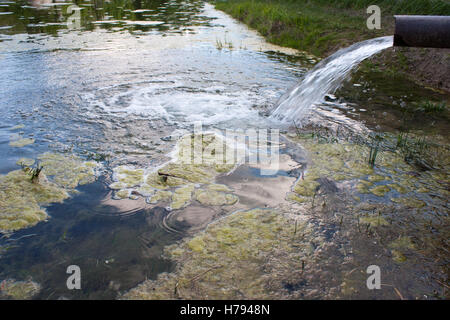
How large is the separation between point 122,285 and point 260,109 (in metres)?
3.84

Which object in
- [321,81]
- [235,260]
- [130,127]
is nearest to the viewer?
[235,260]

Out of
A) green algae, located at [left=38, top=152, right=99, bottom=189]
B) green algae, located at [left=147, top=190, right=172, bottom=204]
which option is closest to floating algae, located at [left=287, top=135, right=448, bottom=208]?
green algae, located at [left=147, top=190, right=172, bottom=204]

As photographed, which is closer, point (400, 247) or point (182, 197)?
point (400, 247)

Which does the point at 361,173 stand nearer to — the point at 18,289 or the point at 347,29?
the point at 18,289

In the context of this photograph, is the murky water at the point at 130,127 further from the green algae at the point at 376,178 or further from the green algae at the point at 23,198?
the green algae at the point at 376,178

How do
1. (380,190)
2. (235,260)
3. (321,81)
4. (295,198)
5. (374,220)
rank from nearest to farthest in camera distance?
(235,260), (374,220), (295,198), (380,190), (321,81)

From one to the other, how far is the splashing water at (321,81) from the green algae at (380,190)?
2.01 meters

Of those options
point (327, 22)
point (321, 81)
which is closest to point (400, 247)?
point (321, 81)

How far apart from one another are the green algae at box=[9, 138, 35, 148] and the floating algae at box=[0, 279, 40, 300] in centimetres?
231

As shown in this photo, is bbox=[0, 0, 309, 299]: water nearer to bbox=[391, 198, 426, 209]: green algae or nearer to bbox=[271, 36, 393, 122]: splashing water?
bbox=[271, 36, 393, 122]: splashing water

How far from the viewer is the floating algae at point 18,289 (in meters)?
2.29

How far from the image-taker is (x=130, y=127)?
4.79 metres

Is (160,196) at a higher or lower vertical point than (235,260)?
higher

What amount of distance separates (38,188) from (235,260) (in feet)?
6.74
